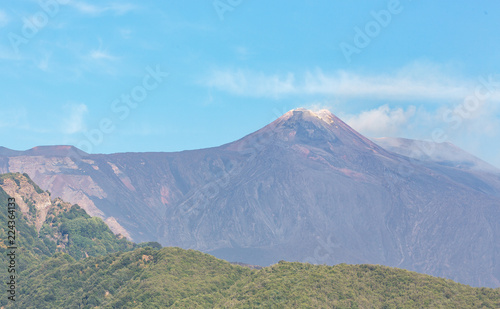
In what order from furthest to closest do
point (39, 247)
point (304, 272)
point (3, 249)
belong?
point (39, 247)
point (3, 249)
point (304, 272)

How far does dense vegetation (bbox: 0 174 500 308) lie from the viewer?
306ft

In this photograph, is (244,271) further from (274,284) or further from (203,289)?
(274,284)

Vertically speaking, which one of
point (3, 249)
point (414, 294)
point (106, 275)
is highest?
point (3, 249)

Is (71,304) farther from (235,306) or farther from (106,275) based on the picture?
(235,306)

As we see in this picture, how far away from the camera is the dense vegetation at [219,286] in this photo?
306 ft

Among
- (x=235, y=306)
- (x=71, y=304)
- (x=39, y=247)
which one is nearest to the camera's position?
(x=235, y=306)

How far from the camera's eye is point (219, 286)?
112m

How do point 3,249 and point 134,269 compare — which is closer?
point 134,269

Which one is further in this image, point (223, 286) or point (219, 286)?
point (223, 286)

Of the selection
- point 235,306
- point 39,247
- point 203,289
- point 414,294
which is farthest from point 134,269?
point 39,247

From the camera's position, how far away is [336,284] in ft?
318

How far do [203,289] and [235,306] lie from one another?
17110 mm

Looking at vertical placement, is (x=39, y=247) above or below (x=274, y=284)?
above

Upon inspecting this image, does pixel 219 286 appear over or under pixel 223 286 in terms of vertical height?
over
